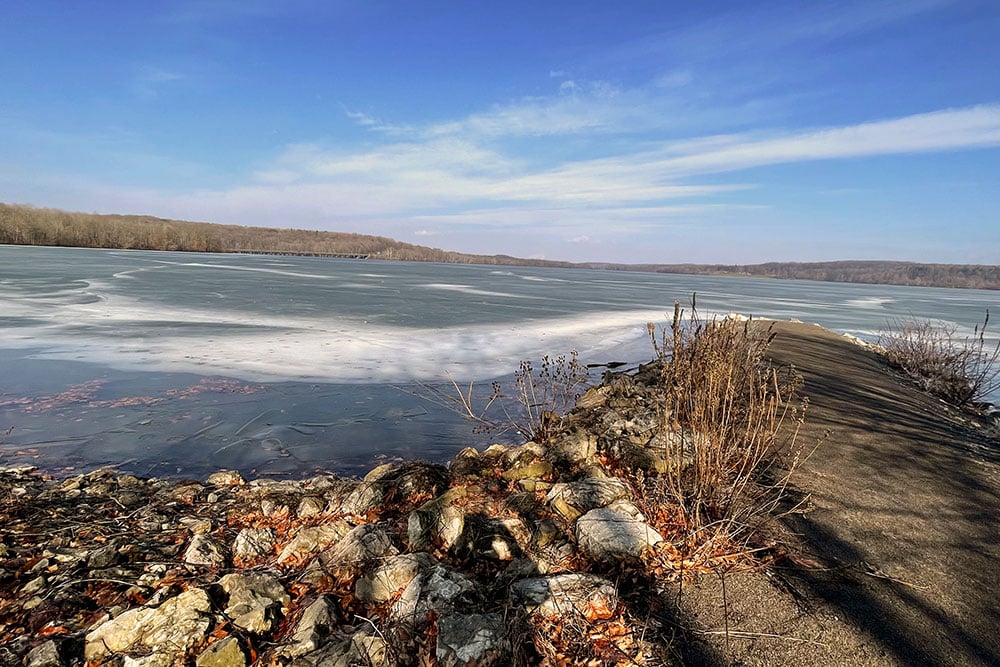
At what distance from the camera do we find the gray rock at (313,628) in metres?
2.50

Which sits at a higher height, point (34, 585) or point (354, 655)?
point (354, 655)

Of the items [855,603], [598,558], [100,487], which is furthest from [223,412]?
[855,603]

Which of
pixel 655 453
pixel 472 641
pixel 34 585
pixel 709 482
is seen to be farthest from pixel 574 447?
pixel 34 585

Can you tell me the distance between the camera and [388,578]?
2.92m

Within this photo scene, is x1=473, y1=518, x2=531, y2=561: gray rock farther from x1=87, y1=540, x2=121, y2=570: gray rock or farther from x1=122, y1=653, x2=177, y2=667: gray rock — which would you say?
x1=87, y1=540, x2=121, y2=570: gray rock

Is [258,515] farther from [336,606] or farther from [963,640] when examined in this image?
[963,640]

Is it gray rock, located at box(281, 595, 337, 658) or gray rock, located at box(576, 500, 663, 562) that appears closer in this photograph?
gray rock, located at box(281, 595, 337, 658)

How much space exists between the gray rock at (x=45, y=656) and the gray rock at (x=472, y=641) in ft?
6.10

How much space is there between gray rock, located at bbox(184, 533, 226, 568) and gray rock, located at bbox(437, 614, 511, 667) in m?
1.77

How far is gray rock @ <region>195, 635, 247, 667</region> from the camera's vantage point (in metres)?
2.45

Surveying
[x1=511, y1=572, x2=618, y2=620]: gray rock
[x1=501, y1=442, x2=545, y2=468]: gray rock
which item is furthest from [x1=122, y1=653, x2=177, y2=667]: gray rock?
[x1=501, y1=442, x2=545, y2=468]: gray rock

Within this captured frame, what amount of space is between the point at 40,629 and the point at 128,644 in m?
0.62

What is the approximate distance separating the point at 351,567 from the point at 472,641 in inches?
42.2

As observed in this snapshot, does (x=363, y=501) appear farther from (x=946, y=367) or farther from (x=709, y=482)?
(x=946, y=367)
